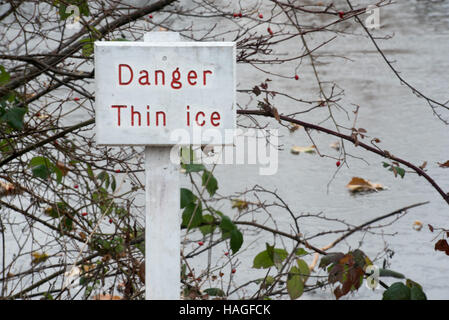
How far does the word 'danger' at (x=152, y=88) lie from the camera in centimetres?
207

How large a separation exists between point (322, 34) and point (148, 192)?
7780 millimetres

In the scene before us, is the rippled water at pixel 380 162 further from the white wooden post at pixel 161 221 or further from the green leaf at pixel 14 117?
the green leaf at pixel 14 117

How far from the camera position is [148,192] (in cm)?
214

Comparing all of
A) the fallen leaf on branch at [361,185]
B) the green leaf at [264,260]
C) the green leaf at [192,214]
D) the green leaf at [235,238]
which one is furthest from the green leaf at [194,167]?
the fallen leaf on branch at [361,185]

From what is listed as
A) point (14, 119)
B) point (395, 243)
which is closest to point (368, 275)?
point (14, 119)

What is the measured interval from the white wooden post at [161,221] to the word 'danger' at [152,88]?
81mm

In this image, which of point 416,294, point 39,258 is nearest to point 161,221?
point 416,294

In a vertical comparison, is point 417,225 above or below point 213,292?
above

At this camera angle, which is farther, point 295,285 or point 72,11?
point 72,11

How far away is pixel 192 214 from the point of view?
259 cm

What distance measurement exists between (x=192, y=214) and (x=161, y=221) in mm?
456

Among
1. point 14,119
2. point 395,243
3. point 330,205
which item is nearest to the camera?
point 14,119

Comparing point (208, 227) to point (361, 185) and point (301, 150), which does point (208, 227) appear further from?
point (301, 150)
